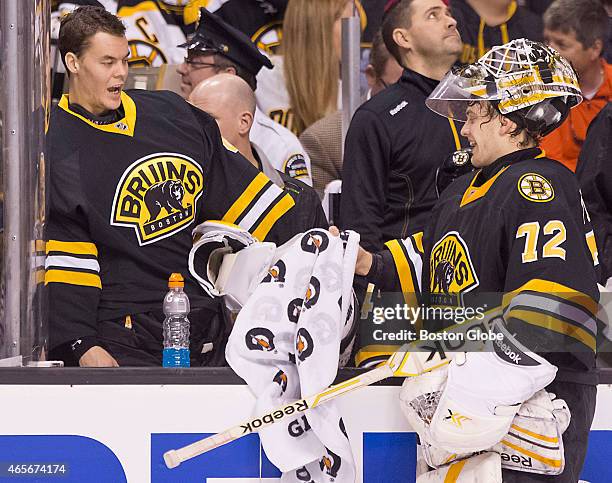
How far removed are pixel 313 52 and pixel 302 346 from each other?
218cm

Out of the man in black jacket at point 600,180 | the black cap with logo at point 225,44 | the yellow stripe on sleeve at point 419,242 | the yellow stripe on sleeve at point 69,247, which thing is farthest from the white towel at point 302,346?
the black cap with logo at point 225,44

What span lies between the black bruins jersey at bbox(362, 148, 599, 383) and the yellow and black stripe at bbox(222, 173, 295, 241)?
2.34 ft

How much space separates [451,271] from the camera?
8.92 ft

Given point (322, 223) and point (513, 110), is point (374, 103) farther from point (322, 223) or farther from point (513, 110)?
point (513, 110)

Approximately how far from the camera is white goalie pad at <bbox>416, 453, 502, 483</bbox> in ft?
8.38

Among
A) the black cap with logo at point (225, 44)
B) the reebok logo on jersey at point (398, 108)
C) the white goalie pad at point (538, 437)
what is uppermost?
the black cap with logo at point (225, 44)

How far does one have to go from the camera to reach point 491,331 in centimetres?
256

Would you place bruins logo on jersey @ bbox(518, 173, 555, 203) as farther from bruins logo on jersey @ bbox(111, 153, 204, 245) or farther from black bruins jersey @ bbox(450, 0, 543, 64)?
black bruins jersey @ bbox(450, 0, 543, 64)

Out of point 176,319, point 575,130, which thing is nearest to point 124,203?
point 176,319

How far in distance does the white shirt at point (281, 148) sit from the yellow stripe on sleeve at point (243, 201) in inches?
36.6

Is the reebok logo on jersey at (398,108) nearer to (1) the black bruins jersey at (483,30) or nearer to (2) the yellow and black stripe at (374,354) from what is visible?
(1) the black bruins jersey at (483,30)

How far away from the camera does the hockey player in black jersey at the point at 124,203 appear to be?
317cm

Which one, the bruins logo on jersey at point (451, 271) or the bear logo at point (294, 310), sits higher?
the bruins logo on jersey at point (451, 271)

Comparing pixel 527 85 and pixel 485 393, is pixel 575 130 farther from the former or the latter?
pixel 485 393
